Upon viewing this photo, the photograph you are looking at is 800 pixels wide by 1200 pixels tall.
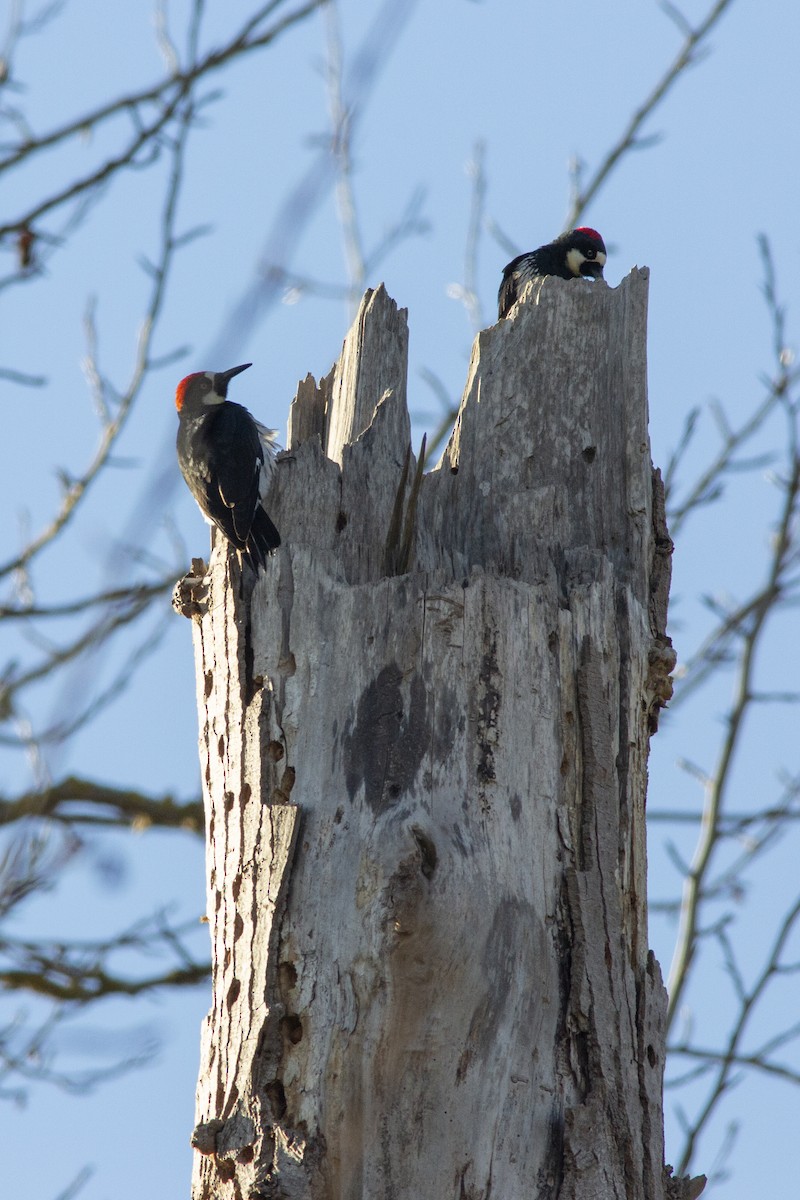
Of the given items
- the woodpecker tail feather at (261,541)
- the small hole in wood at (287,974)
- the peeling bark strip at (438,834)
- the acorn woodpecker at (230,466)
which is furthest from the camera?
the acorn woodpecker at (230,466)

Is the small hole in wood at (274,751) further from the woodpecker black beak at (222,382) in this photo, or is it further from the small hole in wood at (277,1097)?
the woodpecker black beak at (222,382)

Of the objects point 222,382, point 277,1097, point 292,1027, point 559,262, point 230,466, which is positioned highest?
point 559,262

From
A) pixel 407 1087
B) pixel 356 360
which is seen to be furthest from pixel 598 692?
pixel 356 360

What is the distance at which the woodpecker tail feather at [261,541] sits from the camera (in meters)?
3.21

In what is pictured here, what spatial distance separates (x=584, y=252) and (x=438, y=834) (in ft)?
16.4

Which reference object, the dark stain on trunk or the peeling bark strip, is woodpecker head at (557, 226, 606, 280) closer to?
the peeling bark strip

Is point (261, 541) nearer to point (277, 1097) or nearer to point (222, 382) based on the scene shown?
point (277, 1097)

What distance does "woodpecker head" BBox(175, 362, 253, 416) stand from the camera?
19.2 ft

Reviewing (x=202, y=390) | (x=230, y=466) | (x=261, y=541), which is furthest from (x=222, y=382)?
(x=261, y=541)

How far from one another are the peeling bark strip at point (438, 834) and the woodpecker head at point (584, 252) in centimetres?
372

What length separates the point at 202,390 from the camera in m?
5.98

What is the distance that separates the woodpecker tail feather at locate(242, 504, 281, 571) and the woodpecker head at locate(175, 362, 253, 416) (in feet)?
8.09

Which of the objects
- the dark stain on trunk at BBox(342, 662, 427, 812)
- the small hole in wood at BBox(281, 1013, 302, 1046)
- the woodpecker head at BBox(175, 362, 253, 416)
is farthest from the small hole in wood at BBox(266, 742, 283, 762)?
the woodpecker head at BBox(175, 362, 253, 416)

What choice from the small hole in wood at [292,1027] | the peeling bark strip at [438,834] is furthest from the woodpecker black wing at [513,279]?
the small hole in wood at [292,1027]
